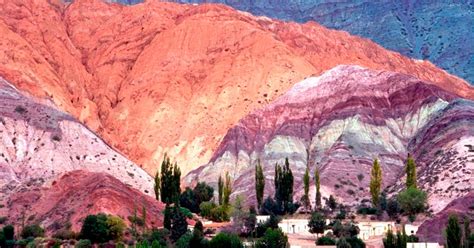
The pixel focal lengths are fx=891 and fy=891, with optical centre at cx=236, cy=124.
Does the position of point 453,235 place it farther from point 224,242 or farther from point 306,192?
point 306,192

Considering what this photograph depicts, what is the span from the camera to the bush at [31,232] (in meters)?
74.2

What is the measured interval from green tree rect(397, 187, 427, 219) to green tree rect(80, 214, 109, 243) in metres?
28.4

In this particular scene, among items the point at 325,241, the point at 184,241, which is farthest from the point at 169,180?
the point at 325,241

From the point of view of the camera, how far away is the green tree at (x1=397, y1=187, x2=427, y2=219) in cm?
8224

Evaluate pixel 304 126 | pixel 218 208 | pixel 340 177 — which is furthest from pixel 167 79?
pixel 218 208

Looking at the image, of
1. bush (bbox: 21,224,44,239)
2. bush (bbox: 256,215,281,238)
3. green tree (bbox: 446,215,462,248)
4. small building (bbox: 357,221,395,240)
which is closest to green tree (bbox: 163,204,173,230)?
bush (bbox: 256,215,281,238)

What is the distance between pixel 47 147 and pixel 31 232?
32567 mm

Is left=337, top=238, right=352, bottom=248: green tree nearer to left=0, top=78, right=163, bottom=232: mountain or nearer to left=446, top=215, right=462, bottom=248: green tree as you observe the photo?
left=446, top=215, right=462, bottom=248: green tree

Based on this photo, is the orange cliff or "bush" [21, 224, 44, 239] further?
the orange cliff

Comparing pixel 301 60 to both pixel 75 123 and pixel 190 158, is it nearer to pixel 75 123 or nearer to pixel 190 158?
pixel 190 158

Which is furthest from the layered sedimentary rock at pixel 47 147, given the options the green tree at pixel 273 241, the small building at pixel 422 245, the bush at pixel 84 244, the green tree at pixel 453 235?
the green tree at pixel 453 235

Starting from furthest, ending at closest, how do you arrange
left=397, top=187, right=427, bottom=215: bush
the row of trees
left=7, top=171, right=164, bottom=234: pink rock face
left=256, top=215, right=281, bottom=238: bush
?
1. the row of trees
2. left=397, top=187, right=427, bottom=215: bush
3. left=7, top=171, right=164, bottom=234: pink rock face
4. left=256, top=215, right=281, bottom=238: bush

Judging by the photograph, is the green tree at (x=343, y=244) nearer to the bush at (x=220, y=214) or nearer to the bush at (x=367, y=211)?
the bush at (x=367, y=211)

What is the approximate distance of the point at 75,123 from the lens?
373ft
